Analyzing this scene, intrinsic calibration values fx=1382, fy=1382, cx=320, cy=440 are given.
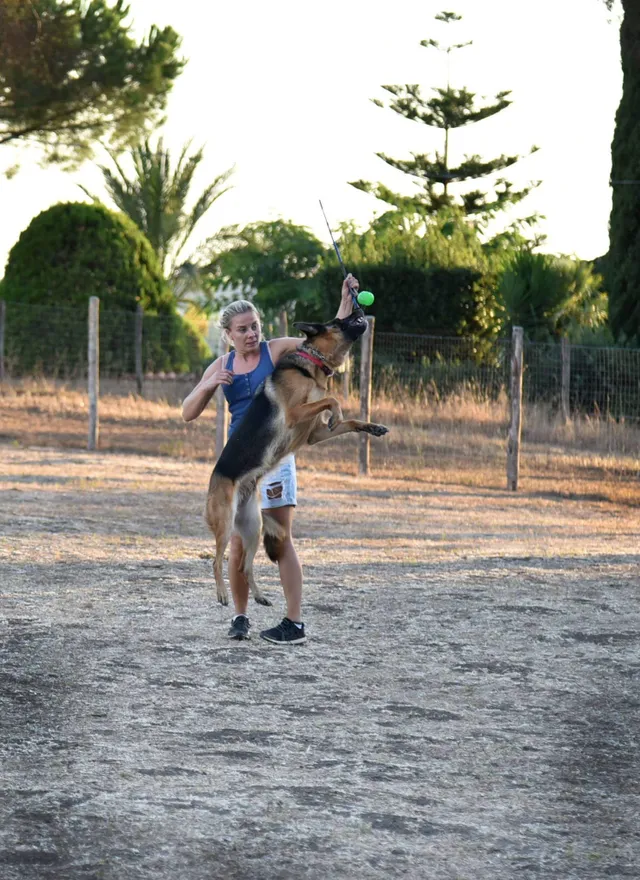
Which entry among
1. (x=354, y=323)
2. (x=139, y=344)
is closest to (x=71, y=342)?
(x=139, y=344)

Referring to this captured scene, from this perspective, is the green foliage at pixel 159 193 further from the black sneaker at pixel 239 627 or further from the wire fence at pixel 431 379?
the black sneaker at pixel 239 627

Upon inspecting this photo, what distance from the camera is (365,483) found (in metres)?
17.1

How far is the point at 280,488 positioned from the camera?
709 cm

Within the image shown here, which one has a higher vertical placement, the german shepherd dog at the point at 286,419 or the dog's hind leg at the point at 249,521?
the german shepherd dog at the point at 286,419

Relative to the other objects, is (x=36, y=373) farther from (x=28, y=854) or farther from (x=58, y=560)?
(x=28, y=854)

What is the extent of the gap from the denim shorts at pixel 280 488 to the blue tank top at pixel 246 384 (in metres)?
0.32

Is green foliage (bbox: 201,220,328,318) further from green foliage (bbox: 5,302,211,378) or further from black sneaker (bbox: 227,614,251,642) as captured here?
black sneaker (bbox: 227,614,251,642)

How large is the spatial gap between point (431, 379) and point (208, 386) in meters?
17.5

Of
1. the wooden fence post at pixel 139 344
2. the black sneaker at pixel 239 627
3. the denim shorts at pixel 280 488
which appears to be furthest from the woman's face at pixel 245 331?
the wooden fence post at pixel 139 344

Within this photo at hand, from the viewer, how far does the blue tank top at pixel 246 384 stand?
22.7 ft

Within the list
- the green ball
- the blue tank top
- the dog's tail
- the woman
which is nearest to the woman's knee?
the woman

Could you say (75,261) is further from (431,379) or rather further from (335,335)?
(335,335)

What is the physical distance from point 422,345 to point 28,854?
22.4 metres

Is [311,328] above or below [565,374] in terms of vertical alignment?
above
